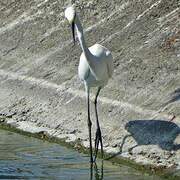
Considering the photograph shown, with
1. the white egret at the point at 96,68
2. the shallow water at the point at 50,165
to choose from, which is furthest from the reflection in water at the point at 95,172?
the white egret at the point at 96,68

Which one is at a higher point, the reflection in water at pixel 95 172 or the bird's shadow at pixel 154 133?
the bird's shadow at pixel 154 133

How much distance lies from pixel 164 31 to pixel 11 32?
4216mm

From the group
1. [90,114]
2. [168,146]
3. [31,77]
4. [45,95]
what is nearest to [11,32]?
[31,77]

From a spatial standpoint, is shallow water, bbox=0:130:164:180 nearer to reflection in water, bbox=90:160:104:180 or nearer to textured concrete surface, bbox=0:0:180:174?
reflection in water, bbox=90:160:104:180

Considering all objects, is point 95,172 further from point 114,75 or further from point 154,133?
point 114,75

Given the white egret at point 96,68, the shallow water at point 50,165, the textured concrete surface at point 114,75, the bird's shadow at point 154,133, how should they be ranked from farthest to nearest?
the textured concrete surface at point 114,75 < the white egret at point 96,68 < the bird's shadow at point 154,133 < the shallow water at point 50,165

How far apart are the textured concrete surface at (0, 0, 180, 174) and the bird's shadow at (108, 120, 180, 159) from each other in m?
0.02

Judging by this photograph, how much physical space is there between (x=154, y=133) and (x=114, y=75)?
8.70ft

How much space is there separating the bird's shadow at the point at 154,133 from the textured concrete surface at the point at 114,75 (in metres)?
0.02

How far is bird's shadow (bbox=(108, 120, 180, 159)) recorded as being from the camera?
1102 centimetres

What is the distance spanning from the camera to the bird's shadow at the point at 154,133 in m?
11.0

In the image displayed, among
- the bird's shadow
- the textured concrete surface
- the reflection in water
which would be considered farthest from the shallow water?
the bird's shadow

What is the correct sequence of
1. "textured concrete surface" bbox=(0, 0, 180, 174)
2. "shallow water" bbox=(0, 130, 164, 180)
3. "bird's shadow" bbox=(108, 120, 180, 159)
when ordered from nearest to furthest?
"shallow water" bbox=(0, 130, 164, 180) → "bird's shadow" bbox=(108, 120, 180, 159) → "textured concrete surface" bbox=(0, 0, 180, 174)

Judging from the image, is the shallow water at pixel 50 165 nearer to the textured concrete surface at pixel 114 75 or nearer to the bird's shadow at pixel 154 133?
the textured concrete surface at pixel 114 75
